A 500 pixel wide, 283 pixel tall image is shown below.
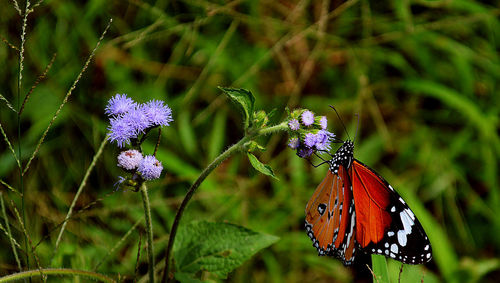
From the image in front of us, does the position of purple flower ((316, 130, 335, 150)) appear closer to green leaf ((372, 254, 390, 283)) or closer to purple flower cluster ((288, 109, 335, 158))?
purple flower cluster ((288, 109, 335, 158))

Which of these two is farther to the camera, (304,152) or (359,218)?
(359,218)

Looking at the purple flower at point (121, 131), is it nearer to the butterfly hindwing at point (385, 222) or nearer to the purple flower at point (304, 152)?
the purple flower at point (304, 152)

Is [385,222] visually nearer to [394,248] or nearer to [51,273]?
[394,248]

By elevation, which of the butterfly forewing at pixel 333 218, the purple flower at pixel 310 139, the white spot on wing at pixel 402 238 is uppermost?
the purple flower at pixel 310 139

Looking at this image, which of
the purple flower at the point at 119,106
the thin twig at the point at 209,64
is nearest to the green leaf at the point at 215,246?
the purple flower at the point at 119,106

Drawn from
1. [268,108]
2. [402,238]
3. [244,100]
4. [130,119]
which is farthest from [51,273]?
[268,108]

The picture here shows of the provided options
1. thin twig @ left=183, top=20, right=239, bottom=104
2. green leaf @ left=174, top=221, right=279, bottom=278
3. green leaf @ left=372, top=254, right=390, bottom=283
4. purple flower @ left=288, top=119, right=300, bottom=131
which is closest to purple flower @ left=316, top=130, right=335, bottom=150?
purple flower @ left=288, top=119, right=300, bottom=131

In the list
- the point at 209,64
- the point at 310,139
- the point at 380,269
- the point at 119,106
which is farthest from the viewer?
the point at 209,64
